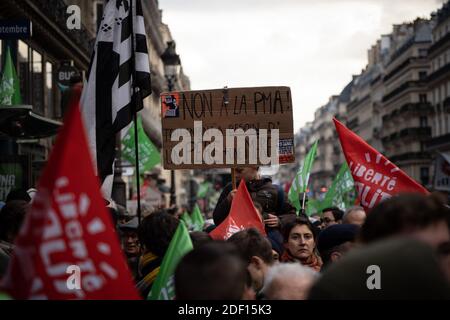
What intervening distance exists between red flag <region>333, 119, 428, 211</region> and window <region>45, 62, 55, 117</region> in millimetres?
18949

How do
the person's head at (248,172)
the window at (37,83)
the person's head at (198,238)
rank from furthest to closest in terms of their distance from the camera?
the window at (37,83) → the person's head at (248,172) → the person's head at (198,238)

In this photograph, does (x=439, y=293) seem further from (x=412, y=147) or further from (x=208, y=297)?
(x=412, y=147)

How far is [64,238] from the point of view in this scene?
2928 mm

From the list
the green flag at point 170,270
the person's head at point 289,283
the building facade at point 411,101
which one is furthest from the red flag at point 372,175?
the building facade at point 411,101

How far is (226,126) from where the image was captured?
27.6ft

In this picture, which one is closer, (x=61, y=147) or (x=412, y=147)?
(x=61, y=147)

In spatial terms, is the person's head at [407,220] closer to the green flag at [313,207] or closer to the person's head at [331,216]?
the person's head at [331,216]

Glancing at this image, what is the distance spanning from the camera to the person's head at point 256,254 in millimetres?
5008

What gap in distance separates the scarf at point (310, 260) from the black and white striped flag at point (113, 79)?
1.37 m

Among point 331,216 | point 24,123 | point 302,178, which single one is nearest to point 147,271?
point 331,216

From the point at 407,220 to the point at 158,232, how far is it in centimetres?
270
